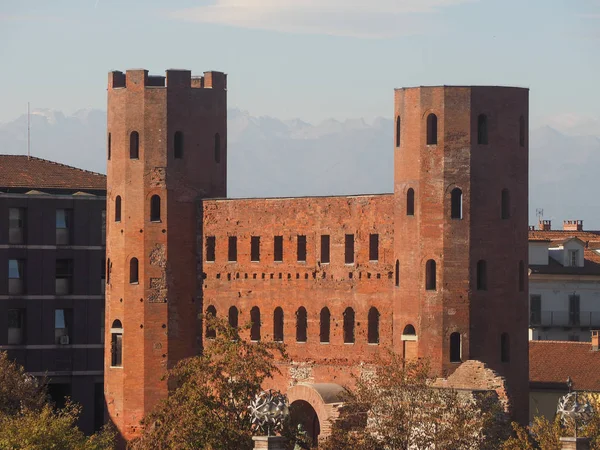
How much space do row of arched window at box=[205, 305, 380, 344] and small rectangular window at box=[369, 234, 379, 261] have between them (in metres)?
1.96

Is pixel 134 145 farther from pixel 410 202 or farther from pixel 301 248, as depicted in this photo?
pixel 410 202

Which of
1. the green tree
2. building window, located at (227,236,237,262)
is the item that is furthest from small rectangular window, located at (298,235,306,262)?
the green tree

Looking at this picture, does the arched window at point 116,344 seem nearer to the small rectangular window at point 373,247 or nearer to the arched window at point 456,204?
the small rectangular window at point 373,247

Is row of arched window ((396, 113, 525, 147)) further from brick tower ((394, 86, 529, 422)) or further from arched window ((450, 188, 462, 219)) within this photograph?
arched window ((450, 188, 462, 219))

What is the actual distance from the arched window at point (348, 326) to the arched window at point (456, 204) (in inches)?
263

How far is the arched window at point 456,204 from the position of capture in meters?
75.3

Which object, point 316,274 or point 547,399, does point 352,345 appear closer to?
point 316,274

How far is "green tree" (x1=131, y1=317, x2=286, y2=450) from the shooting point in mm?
66938

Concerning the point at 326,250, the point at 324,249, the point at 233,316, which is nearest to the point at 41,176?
the point at 233,316

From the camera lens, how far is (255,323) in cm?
8325

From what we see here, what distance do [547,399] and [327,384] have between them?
10.6m

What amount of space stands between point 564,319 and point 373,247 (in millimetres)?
24911

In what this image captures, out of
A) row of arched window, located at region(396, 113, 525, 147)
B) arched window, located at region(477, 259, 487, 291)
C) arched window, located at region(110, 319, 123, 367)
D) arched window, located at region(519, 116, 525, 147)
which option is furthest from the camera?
arched window, located at region(110, 319, 123, 367)

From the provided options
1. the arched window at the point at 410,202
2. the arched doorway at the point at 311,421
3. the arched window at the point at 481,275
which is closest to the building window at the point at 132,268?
the arched doorway at the point at 311,421
